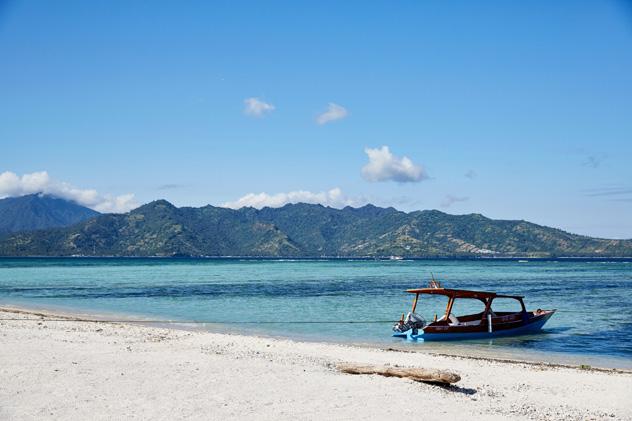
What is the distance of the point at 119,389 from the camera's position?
49.3 feet

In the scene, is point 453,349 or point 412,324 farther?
point 412,324

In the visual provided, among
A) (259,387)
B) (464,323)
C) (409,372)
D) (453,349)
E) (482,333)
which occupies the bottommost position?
(453,349)

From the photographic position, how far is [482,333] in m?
33.7

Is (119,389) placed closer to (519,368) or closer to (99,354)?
(99,354)

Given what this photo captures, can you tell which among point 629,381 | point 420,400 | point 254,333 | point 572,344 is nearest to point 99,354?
point 420,400

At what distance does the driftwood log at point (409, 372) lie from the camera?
16344 millimetres

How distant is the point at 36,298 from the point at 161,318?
23.0 meters

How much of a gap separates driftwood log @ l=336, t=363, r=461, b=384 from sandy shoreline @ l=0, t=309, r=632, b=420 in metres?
0.26

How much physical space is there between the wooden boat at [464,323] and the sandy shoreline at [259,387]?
799cm

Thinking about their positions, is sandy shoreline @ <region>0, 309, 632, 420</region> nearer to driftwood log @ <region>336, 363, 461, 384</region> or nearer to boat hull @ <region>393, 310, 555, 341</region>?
driftwood log @ <region>336, 363, 461, 384</region>

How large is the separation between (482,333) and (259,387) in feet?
70.2

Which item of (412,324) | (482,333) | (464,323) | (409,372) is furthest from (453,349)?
(409,372)

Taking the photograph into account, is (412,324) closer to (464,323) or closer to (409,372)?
(464,323)

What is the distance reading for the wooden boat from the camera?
3148cm
